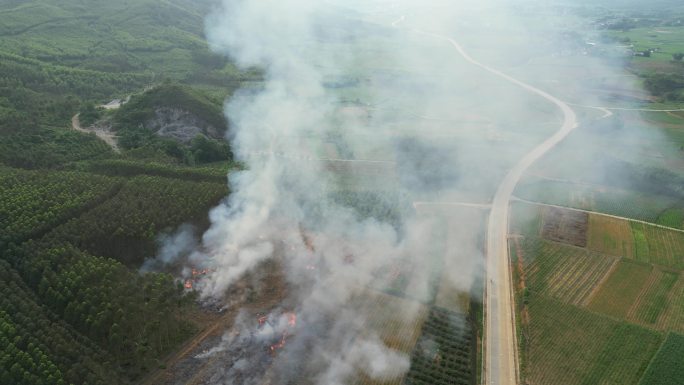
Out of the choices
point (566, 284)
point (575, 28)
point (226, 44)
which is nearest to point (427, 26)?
point (575, 28)

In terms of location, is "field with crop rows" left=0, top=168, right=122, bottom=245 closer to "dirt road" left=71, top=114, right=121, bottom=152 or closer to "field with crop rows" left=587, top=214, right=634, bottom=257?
"dirt road" left=71, top=114, right=121, bottom=152

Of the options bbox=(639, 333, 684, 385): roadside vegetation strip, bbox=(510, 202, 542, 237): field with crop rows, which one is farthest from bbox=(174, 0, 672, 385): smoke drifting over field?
bbox=(639, 333, 684, 385): roadside vegetation strip

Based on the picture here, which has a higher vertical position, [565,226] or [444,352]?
[565,226]

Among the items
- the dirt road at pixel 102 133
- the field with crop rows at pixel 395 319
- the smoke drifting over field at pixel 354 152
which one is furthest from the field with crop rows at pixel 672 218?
the dirt road at pixel 102 133

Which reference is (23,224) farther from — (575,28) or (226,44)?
(575,28)

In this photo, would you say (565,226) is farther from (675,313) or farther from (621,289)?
(675,313)

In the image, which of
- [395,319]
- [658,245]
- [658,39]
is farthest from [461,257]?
[658,39]
